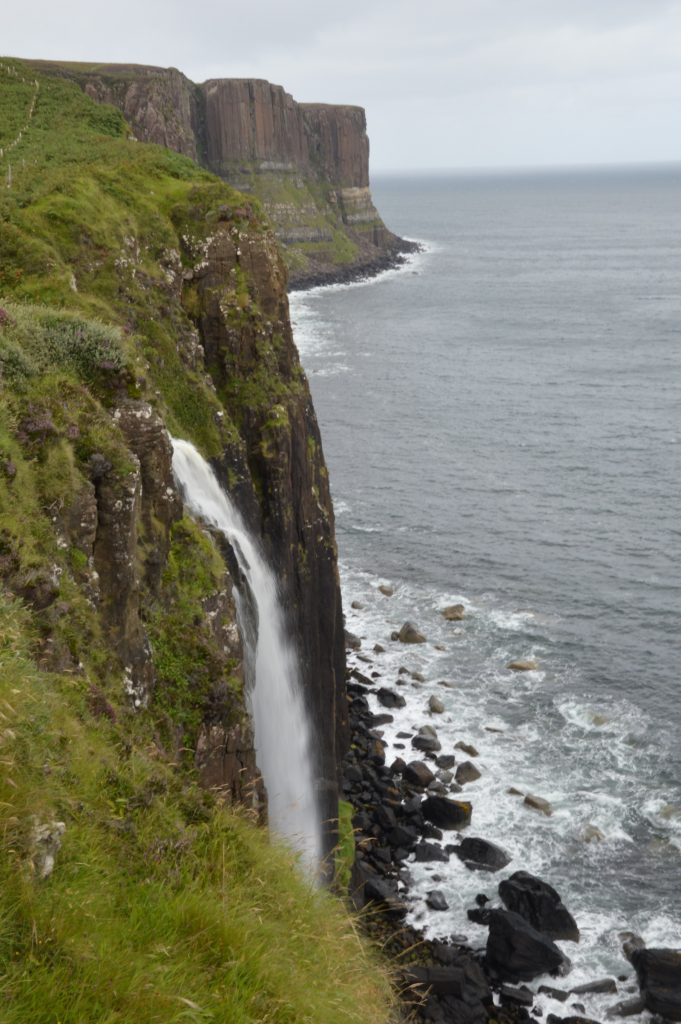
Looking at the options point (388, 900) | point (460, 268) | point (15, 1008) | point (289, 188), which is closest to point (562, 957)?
point (388, 900)

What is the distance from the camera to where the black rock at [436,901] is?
99.0 ft

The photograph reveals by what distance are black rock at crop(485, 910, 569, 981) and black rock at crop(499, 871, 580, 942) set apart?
109 cm

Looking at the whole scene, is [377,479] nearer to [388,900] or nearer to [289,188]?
[388,900]

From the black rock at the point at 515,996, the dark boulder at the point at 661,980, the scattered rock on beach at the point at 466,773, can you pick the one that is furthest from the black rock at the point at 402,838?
the dark boulder at the point at 661,980

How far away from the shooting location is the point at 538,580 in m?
52.5

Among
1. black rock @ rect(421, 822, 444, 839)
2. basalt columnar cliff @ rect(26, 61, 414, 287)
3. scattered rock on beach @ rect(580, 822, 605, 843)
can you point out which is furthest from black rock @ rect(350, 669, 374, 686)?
basalt columnar cliff @ rect(26, 61, 414, 287)

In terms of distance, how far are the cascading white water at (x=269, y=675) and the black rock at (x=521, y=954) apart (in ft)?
21.4

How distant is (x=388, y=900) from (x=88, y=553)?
724 inches

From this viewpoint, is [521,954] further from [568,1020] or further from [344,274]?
[344,274]

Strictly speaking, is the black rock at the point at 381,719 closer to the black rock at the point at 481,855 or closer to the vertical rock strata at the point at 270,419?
the vertical rock strata at the point at 270,419

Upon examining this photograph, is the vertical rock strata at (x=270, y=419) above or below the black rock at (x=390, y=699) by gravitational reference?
above

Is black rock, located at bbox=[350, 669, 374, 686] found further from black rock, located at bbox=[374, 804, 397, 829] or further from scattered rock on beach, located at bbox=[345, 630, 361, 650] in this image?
black rock, located at bbox=[374, 804, 397, 829]

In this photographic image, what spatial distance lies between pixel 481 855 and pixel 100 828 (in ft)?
84.6

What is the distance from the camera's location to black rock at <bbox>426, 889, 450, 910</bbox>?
30172 millimetres
